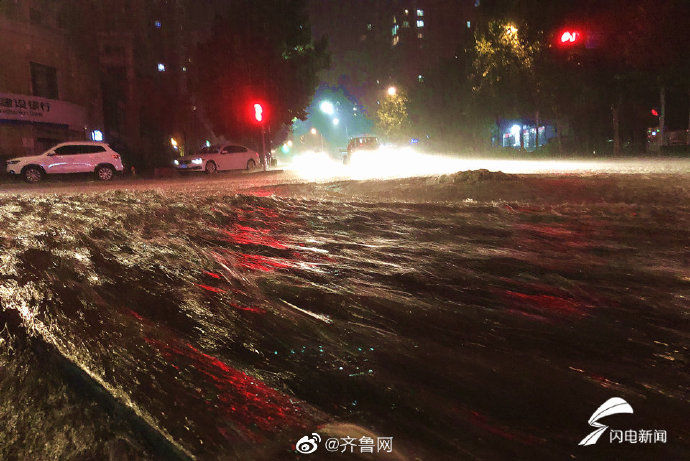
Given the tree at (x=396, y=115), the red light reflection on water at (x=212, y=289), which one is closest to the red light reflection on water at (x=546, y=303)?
the red light reflection on water at (x=212, y=289)

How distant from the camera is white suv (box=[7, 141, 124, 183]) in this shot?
19.8 meters

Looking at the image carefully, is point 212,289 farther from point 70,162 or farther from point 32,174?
point 70,162

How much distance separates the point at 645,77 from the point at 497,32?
1114cm

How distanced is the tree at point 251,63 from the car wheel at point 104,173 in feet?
37.6

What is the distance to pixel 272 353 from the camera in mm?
2850

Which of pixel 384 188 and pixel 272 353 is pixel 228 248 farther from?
pixel 384 188

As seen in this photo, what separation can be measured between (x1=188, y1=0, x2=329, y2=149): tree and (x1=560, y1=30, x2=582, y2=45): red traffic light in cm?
1968

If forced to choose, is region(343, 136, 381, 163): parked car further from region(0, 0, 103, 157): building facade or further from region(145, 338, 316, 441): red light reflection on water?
region(145, 338, 316, 441): red light reflection on water

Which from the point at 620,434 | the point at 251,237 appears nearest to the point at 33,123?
the point at 251,237

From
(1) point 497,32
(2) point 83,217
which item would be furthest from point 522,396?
(1) point 497,32

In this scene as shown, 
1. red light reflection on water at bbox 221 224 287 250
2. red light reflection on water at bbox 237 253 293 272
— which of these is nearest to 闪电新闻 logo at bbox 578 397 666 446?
red light reflection on water at bbox 237 253 293 272

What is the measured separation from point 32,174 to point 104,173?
2781 millimetres

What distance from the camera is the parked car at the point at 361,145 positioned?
28.6m

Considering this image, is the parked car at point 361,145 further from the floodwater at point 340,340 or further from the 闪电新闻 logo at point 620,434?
the 闪电新闻 logo at point 620,434
